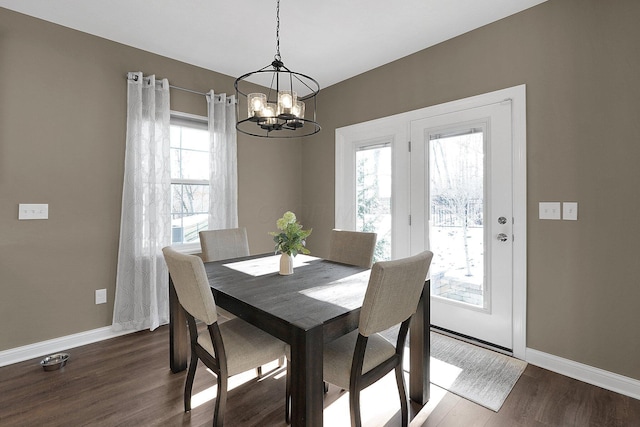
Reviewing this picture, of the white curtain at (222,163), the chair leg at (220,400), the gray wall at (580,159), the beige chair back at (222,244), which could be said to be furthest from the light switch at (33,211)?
the gray wall at (580,159)

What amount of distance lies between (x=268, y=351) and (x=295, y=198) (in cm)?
283

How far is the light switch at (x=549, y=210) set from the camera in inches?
89.9

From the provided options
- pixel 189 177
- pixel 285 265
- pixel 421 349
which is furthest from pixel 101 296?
pixel 421 349

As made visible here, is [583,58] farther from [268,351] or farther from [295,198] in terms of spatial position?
[295,198]

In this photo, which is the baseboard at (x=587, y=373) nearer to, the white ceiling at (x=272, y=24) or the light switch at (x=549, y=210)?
the light switch at (x=549, y=210)

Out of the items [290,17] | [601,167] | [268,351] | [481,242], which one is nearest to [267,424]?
[268,351]

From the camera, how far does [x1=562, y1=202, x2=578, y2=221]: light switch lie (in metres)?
2.20

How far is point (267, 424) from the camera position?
1725 millimetres

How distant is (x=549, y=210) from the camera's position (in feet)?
7.61

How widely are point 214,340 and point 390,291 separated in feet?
2.95

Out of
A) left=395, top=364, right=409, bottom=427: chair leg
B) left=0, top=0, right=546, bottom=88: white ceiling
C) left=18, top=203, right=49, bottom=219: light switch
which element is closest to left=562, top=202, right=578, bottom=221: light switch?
left=0, top=0, right=546, bottom=88: white ceiling

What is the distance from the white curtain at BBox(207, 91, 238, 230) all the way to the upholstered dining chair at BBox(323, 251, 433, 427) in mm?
2257

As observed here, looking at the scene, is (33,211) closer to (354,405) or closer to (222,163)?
(222,163)

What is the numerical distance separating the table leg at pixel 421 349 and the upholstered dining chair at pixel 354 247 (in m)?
0.71
